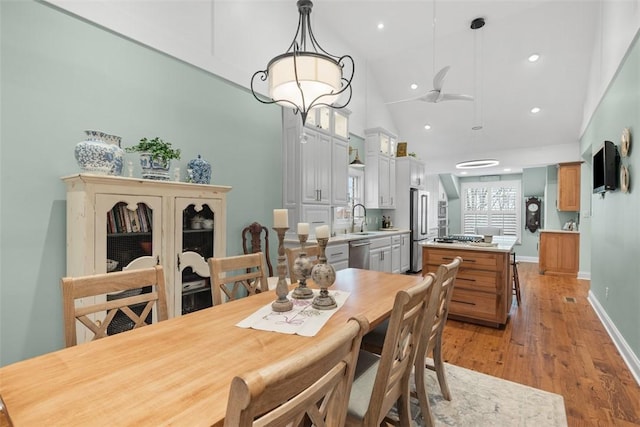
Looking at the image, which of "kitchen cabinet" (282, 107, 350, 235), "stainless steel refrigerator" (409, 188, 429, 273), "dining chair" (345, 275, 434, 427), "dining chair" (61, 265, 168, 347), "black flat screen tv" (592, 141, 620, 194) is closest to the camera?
"dining chair" (345, 275, 434, 427)

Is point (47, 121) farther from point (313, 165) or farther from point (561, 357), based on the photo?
point (561, 357)

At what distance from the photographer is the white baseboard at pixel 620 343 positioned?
94.8 inches

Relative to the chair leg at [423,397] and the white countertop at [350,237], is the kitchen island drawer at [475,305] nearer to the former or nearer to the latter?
the white countertop at [350,237]

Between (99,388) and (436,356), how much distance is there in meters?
1.86

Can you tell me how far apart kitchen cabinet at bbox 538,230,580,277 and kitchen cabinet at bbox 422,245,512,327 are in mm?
3963

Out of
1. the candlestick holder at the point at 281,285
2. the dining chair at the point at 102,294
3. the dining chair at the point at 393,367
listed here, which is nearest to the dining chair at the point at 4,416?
the dining chair at the point at 102,294

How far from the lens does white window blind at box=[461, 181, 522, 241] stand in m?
8.84

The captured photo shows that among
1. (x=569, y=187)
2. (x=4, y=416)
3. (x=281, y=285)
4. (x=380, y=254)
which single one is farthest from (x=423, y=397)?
(x=569, y=187)

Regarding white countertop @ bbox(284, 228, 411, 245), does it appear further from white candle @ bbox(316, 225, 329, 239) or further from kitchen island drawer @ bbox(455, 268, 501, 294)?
white candle @ bbox(316, 225, 329, 239)

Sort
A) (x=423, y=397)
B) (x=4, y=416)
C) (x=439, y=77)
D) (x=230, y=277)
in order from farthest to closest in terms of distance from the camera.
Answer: (x=439, y=77) < (x=230, y=277) < (x=423, y=397) < (x=4, y=416)

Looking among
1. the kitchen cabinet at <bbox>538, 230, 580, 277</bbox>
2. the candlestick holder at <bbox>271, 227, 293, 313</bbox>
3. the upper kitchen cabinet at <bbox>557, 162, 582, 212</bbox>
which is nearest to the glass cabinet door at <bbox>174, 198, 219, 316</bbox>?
→ the candlestick holder at <bbox>271, 227, 293, 313</bbox>

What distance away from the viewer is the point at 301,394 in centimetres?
66

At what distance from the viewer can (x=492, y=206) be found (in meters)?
9.17

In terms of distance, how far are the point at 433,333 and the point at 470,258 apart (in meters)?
1.94
